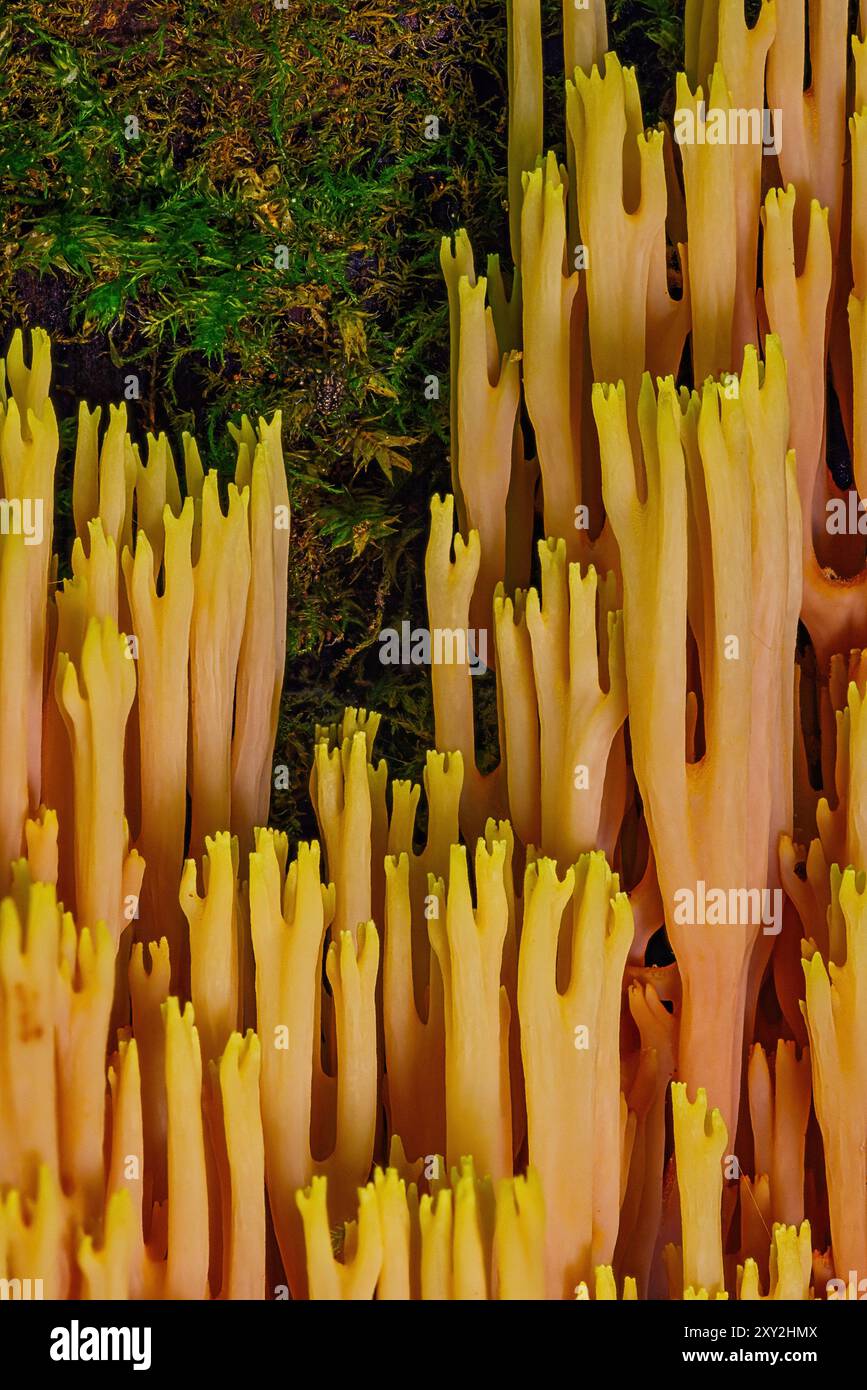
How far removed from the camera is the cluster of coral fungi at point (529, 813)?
4.37 ft

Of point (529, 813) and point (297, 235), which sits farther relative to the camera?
point (297, 235)

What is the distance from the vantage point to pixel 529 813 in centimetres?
154

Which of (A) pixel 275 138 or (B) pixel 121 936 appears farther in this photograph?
(A) pixel 275 138

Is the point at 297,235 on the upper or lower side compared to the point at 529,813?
upper

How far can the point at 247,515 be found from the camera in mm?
1541

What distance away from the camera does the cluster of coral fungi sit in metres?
1.33

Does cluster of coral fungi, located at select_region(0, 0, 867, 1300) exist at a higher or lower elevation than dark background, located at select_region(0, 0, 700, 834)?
lower

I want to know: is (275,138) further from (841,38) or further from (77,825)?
(77,825)

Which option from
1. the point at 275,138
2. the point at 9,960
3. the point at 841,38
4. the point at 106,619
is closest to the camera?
the point at 9,960

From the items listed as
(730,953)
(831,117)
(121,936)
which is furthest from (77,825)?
(831,117)

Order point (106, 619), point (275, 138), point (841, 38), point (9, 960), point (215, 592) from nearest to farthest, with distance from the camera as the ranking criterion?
point (9, 960) < point (106, 619) < point (215, 592) < point (841, 38) < point (275, 138)

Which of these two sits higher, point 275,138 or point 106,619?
point 275,138

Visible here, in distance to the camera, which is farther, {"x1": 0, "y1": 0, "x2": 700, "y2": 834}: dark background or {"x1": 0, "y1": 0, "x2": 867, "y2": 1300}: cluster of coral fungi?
{"x1": 0, "y1": 0, "x2": 700, "y2": 834}: dark background

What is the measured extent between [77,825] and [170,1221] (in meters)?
0.43
